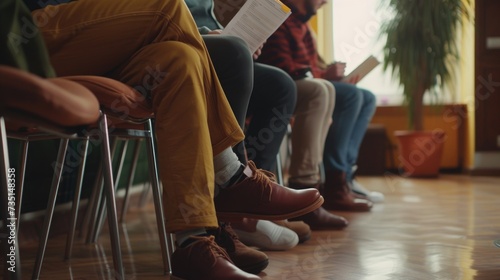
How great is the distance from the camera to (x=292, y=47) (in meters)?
2.49

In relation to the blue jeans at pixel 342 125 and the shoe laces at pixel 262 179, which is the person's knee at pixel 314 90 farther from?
the shoe laces at pixel 262 179

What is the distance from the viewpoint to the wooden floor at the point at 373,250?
5.00 feet

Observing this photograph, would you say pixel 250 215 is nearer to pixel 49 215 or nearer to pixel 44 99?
pixel 49 215

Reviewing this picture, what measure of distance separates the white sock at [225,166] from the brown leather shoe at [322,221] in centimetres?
94

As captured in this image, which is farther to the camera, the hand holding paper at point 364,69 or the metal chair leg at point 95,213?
the hand holding paper at point 364,69

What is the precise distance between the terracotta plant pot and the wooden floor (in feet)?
5.97

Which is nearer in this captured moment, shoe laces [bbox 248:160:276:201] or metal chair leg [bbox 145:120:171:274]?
shoe laces [bbox 248:160:276:201]

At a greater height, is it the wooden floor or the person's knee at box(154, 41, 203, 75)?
the person's knee at box(154, 41, 203, 75)

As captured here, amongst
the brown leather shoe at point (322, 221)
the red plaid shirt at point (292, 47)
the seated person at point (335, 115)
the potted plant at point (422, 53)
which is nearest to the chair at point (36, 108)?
the brown leather shoe at point (322, 221)

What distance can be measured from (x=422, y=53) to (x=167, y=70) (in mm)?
3806

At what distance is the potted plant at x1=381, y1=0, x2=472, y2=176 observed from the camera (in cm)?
469

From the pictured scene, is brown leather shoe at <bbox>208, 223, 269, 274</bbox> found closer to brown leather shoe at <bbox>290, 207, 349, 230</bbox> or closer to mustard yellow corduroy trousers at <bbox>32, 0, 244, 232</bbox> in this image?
mustard yellow corduroy trousers at <bbox>32, 0, 244, 232</bbox>

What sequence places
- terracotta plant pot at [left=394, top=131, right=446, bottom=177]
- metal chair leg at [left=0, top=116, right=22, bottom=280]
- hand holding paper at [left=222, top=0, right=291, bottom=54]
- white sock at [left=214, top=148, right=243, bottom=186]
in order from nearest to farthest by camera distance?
metal chair leg at [left=0, top=116, right=22, bottom=280] → white sock at [left=214, top=148, right=243, bottom=186] → hand holding paper at [left=222, top=0, right=291, bottom=54] → terracotta plant pot at [left=394, top=131, right=446, bottom=177]

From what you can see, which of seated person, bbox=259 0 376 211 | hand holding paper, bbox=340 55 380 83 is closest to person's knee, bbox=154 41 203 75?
seated person, bbox=259 0 376 211
